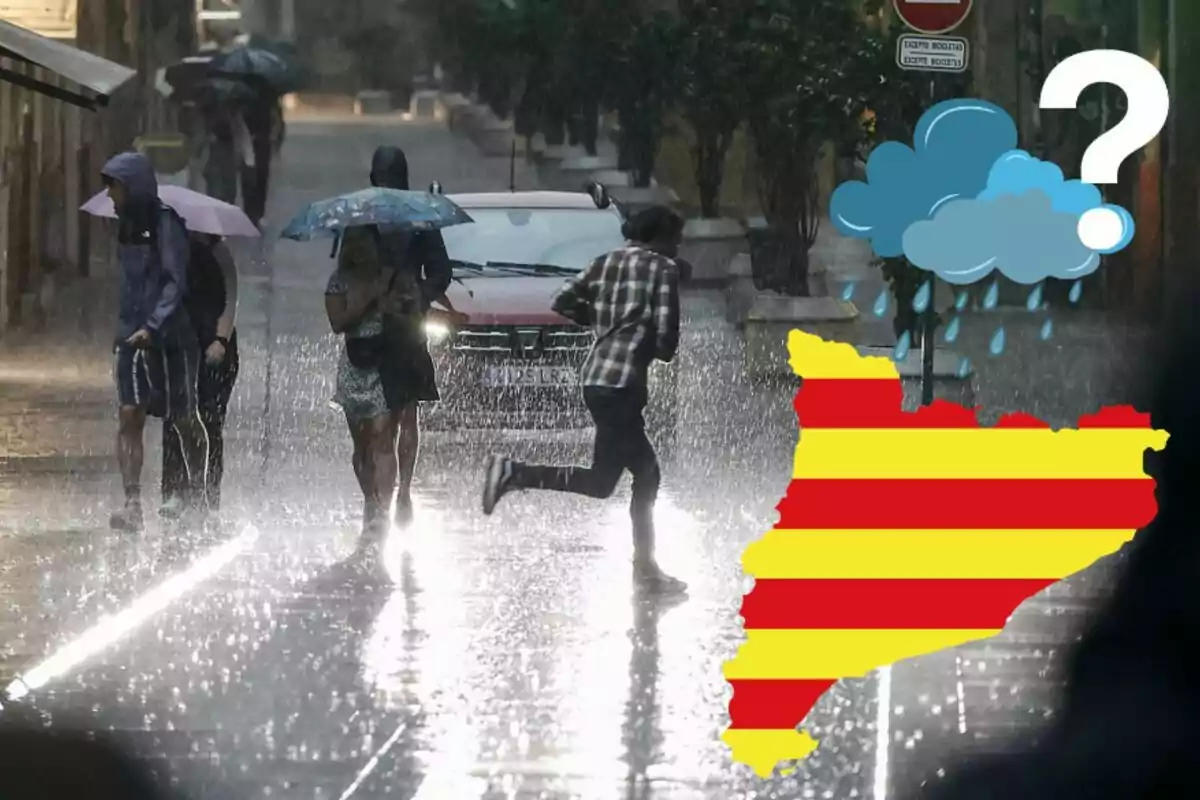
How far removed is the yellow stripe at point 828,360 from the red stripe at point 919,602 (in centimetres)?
44

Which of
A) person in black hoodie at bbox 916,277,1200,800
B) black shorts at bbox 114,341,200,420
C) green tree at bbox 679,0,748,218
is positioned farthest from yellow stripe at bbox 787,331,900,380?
black shorts at bbox 114,341,200,420

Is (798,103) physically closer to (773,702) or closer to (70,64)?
(773,702)

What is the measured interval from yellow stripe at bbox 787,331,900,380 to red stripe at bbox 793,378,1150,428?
0.01 metres

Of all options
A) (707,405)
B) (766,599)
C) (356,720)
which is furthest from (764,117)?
(356,720)

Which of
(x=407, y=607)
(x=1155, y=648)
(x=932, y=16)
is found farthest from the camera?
(x=407, y=607)

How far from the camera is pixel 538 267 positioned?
6.37m

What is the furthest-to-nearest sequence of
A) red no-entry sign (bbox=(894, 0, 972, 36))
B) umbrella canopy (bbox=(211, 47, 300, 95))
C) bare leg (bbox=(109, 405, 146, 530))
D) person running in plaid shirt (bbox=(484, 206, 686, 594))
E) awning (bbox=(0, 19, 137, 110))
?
1. bare leg (bbox=(109, 405, 146, 530))
2. awning (bbox=(0, 19, 137, 110))
3. umbrella canopy (bbox=(211, 47, 300, 95))
4. person running in plaid shirt (bbox=(484, 206, 686, 594))
5. red no-entry sign (bbox=(894, 0, 972, 36))

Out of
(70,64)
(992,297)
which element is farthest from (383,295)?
(992,297)

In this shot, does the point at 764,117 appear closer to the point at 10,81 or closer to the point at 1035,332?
the point at 1035,332

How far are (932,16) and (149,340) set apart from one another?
193 centimetres

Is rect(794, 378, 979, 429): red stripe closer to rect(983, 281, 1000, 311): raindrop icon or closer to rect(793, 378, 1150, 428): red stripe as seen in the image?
rect(793, 378, 1150, 428): red stripe

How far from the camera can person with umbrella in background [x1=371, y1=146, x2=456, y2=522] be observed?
6.33 meters

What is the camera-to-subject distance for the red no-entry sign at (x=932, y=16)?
6047mm

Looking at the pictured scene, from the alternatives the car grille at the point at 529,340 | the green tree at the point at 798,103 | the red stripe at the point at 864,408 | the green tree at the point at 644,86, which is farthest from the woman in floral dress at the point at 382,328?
the red stripe at the point at 864,408
